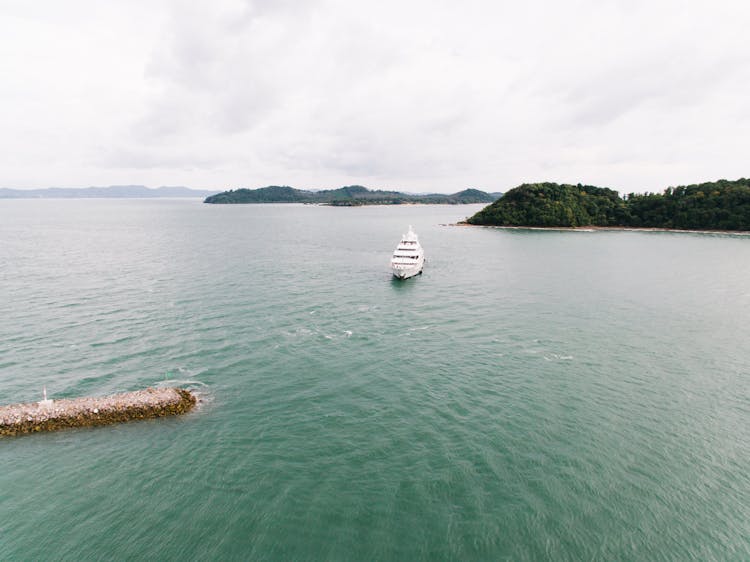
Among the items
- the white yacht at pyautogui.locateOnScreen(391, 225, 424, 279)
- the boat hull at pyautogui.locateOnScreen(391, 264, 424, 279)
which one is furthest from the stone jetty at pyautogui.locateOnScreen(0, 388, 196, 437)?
the white yacht at pyautogui.locateOnScreen(391, 225, 424, 279)

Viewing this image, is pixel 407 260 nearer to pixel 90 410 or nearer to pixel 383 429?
pixel 383 429

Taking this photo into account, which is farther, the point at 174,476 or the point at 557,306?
the point at 557,306

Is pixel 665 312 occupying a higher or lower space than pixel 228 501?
higher

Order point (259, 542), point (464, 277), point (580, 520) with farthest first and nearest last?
point (464, 277) → point (580, 520) → point (259, 542)

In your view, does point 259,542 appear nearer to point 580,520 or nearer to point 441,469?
point 441,469

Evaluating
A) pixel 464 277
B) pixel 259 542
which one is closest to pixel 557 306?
pixel 464 277

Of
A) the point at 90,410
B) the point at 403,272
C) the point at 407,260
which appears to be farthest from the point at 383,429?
the point at 407,260
